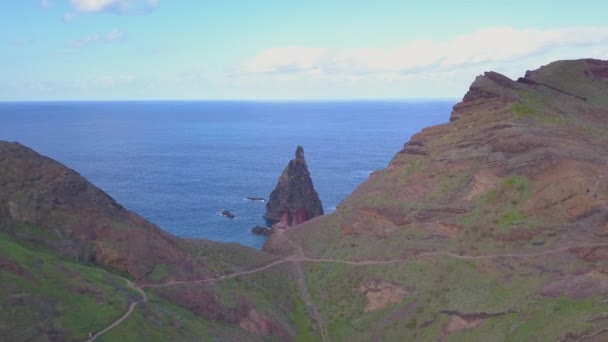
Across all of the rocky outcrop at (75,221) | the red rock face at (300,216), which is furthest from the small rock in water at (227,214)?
the rocky outcrop at (75,221)

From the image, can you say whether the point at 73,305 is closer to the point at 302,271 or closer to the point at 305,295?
the point at 305,295

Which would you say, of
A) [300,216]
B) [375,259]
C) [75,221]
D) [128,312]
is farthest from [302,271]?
[300,216]

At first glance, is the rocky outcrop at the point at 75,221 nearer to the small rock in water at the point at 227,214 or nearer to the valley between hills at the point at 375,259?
the valley between hills at the point at 375,259

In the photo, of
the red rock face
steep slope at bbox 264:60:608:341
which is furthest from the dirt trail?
the red rock face

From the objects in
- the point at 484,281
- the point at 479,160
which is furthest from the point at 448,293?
the point at 479,160

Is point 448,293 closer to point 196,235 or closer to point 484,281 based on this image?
point 484,281
